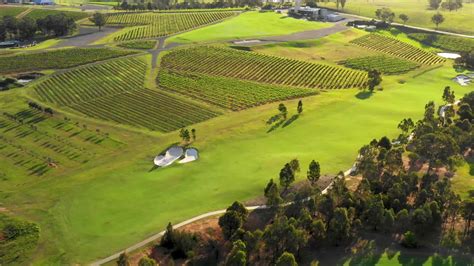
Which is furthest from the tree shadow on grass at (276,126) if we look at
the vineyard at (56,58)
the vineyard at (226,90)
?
the vineyard at (56,58)

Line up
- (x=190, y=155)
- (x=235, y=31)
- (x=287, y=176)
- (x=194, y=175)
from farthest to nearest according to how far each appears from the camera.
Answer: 1. (x=235, y=31)
2. (x=190, y=155)
3. (x=194, y=175)
4. (x=287, y=176)

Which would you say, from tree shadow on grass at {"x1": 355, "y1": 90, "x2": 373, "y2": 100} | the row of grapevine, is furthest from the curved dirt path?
tree shadow on grass at {"x1": 355, "y1": 90, "x2": 373, "y2": 100}

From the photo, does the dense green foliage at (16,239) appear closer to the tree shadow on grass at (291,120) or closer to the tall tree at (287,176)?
the tall tree at (287,176)

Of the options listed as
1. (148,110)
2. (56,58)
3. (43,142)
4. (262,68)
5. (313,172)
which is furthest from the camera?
(56,58)

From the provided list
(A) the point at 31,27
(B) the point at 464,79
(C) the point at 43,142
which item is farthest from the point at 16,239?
(B) the point at 464,79

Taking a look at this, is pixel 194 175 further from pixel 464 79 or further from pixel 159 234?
pixel 464 79
